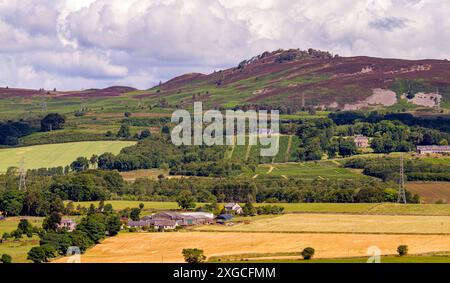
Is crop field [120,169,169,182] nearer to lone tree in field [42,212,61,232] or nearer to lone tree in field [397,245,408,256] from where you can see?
lone tree in field [42,212,61,232]

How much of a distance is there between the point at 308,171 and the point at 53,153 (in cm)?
3780

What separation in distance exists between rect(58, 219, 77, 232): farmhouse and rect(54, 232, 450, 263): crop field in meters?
4.53

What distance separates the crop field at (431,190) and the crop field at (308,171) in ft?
25.0

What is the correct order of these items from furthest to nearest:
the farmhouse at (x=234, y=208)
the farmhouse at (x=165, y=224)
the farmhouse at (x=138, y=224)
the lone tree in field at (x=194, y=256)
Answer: the farmhouse at (x=234, y=208) → the farmhouse at (x=138, y=224) → the farmhouse at (x=165, y=224) → the lone tree in field at (x=194, y=256)

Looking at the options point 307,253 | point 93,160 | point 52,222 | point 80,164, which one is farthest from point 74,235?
point 93,160

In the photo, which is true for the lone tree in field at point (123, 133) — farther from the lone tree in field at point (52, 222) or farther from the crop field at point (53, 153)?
the lone tree in field at point (52, 222)

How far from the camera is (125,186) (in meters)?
97.8

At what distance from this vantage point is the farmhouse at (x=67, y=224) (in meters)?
68.7

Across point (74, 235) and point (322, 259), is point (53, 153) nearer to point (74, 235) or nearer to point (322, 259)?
point (74, 235)

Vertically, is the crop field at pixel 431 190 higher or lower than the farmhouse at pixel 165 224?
higher

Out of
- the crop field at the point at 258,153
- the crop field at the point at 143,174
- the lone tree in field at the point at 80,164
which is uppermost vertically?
the crop field at the point at 258,153

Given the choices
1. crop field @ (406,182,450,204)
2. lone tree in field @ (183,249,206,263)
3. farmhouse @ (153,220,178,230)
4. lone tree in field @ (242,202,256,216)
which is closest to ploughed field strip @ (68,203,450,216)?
lone tree in field @ (242,202,256,216)

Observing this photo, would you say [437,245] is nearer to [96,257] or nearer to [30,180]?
[96,257]

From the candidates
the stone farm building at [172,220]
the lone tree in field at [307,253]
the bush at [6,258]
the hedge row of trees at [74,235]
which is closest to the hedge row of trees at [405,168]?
the stone farm building at [172,220]
